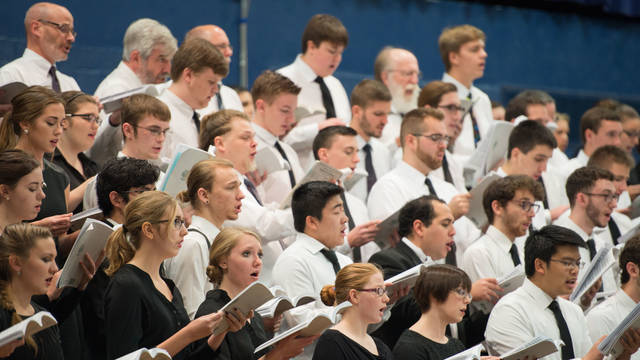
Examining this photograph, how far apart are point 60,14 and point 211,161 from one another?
5.26 feet

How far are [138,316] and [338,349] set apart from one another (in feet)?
2.72

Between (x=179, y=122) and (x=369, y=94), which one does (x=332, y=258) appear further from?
(x=369, y=94)

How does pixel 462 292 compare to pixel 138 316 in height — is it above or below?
below

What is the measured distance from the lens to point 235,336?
3533 mm

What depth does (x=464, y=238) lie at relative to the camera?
5.38 metres

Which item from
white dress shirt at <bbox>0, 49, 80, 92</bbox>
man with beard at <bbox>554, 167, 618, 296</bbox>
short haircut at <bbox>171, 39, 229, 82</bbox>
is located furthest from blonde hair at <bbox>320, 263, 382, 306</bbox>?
man with beard at <bbox>554, 167, 618, 296</bbox>

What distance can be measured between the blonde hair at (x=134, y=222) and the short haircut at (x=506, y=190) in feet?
7.58

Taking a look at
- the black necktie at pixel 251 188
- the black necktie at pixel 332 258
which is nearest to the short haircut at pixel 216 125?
the black necktie at pixel 251 188

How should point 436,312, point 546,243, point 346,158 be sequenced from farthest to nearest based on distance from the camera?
point 346,158 → point 546,243 → point 436,312

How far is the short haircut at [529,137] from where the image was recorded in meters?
5.96

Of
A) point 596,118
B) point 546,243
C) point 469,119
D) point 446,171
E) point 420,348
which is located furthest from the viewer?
point 596,118

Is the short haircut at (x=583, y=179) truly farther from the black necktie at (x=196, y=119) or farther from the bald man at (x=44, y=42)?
the bald man at (x=44, y=42)

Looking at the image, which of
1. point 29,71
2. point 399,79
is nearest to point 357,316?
point 29,71

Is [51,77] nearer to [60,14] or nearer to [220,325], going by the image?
[60,14]
